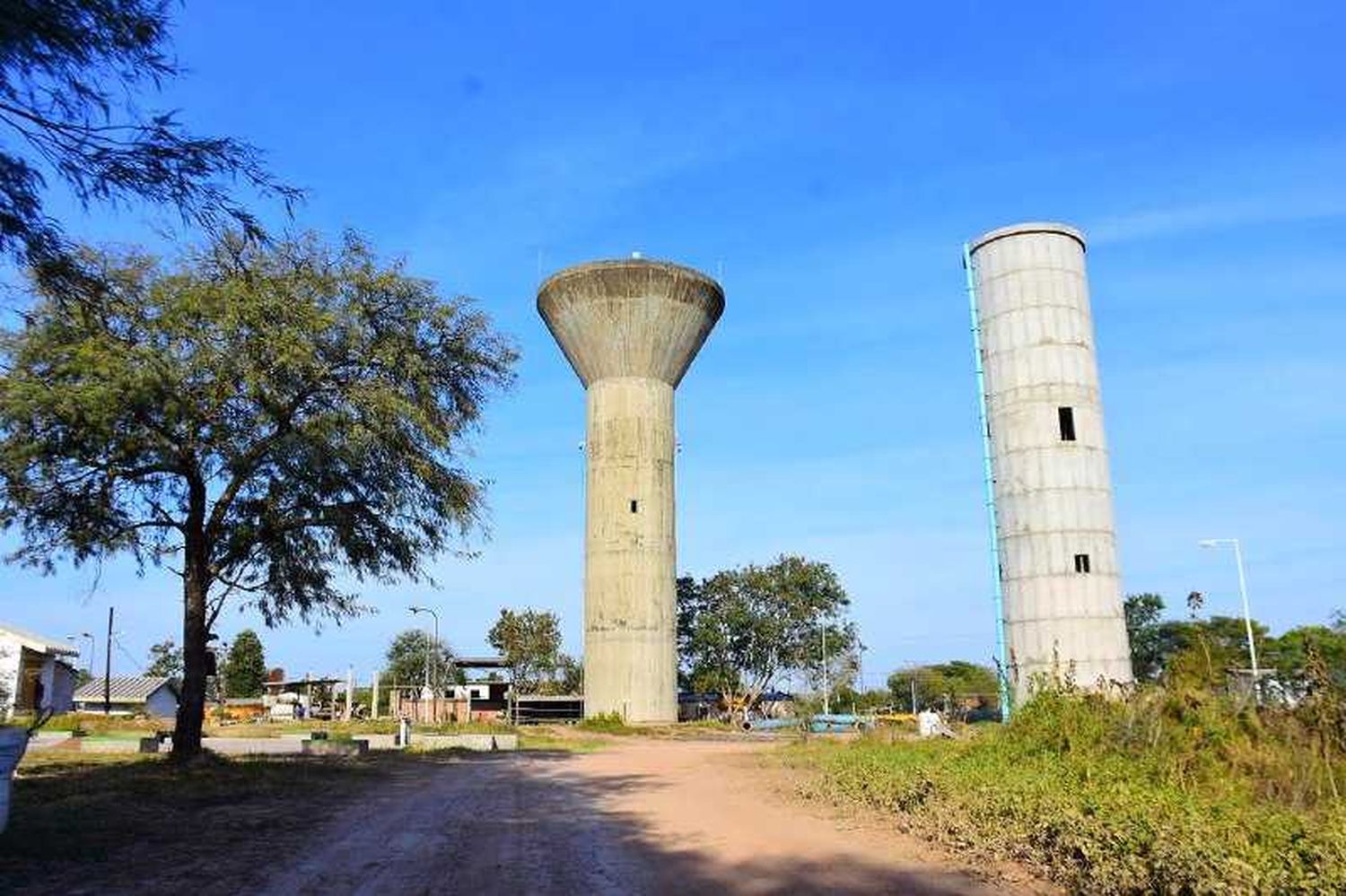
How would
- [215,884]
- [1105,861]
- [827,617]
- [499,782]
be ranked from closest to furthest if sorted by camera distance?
[1105,861], [215,884], [499,782], [827,617]

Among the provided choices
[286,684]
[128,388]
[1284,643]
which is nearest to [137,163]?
[128,388]

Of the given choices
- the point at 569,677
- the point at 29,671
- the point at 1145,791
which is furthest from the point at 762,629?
the point at 1145,791

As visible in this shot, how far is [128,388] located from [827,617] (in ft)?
195

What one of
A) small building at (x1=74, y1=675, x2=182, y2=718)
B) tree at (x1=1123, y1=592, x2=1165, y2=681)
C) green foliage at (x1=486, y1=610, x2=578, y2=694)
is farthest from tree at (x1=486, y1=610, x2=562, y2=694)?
tree at (x1=1123, y1=592, x2=1165, y2=681)

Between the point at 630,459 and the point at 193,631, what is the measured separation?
99.3 ft

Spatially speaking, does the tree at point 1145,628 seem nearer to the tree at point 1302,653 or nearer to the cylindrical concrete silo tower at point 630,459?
the tree at point 1302,653

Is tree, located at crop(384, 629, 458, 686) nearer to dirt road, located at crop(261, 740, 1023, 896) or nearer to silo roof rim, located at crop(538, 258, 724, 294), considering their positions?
silo roof rim, located at crop(538, 258, 724, 294)

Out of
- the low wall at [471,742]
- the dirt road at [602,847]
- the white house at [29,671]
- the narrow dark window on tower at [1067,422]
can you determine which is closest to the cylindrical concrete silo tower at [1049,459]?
the narrow dark window on tower at [1067,422]

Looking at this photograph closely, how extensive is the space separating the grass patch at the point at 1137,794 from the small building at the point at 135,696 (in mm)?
67055

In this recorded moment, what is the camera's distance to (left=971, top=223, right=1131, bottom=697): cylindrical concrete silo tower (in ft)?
106

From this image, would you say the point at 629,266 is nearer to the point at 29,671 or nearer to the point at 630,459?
the point at 630,459

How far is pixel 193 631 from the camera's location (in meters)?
19.2

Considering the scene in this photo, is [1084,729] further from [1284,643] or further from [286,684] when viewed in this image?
[286,684]

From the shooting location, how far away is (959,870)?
360 inches
